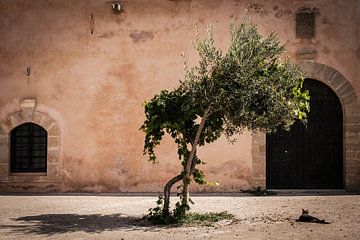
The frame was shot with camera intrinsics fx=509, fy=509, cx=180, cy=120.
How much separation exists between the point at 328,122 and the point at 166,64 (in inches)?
162

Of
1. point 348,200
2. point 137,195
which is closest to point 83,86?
point 137,195

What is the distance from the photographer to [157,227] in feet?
24.0

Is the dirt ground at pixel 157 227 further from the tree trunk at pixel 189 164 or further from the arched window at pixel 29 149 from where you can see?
the arched window at pixel 29 149

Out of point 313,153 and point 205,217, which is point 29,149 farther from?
point 313,153

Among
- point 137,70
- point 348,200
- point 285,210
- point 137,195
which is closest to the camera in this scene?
point 285,210

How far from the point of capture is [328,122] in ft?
39.8

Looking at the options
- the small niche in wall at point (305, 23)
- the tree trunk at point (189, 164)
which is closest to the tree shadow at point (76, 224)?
the tree trunk at point (189, 164)

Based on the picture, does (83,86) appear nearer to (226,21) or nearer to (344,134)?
(226,21)

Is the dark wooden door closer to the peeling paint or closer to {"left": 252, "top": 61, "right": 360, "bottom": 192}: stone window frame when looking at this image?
{"left": 252, "top": 61, "right": 360, "bottom": 192}: stone window frame

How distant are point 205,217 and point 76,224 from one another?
6.42ft

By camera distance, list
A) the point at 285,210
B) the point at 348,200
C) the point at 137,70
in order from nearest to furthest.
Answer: the point at 285,210
the point at 348,200
the point at 137,70

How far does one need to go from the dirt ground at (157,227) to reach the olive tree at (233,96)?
0.89 meters

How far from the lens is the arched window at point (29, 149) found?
12.6 meters

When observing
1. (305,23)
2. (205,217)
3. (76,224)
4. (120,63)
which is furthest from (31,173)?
(305,23)
